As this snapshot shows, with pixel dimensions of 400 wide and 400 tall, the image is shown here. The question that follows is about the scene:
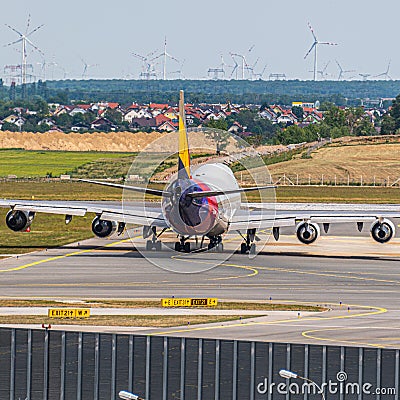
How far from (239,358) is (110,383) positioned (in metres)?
3.79

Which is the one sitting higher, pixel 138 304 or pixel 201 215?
pixel 201 215

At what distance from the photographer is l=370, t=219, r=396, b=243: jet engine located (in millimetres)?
80500

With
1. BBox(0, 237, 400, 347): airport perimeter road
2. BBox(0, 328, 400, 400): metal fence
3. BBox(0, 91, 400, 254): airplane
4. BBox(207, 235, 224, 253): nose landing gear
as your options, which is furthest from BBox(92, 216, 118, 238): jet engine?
BBox(0, 328, 400, 400): metal fence

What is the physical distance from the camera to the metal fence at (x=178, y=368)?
1312 inches

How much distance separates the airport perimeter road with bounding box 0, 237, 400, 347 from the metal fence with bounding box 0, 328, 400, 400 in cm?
1399

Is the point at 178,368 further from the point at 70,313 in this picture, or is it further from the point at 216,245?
the point at 216,245

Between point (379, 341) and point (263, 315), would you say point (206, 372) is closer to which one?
point (379, 341)

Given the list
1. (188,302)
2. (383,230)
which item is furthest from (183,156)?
(188,302)

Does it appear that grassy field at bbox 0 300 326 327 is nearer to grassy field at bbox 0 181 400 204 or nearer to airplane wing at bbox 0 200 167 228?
airplane wing at bbox 0 200 167 228

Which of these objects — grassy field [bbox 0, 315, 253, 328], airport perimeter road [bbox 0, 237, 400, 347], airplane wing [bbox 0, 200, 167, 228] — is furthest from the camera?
airplane wing [bbox 0, 200, 167, 228]

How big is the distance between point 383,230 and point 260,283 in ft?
51.0

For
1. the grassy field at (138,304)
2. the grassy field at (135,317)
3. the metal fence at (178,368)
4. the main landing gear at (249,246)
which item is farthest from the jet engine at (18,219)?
the metal fence at (178,368)

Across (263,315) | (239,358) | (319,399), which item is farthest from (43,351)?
(263,315)

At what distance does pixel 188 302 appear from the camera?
193 feet
